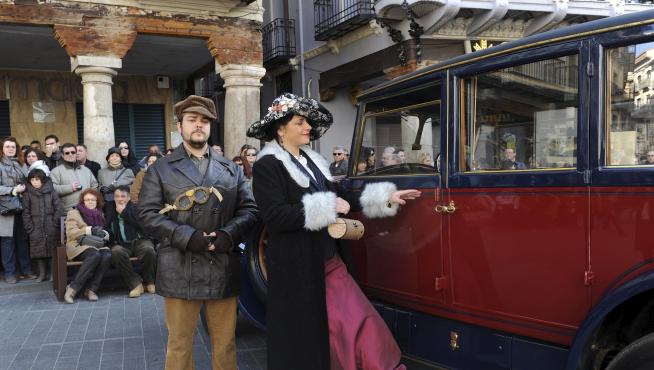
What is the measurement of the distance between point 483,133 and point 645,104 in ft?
2.61

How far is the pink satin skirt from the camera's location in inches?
112

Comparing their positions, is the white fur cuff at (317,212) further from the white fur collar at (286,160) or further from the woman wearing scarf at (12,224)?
the woman wearing scarf at (12,224)

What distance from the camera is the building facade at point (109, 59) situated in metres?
8.74

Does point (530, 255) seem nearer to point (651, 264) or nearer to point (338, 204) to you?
point (651, 264)

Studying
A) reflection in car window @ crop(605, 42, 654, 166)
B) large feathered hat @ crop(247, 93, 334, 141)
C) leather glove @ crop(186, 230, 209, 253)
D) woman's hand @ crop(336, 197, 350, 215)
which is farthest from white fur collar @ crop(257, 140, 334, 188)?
reflection in car window @ crop(605, 42, 654, 166)

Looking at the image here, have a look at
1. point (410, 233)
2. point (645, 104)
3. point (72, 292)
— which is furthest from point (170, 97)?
point (645, 104)

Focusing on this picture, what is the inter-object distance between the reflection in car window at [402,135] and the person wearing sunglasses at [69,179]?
494cm

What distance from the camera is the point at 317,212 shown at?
108 inches

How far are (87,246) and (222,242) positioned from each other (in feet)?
13.8

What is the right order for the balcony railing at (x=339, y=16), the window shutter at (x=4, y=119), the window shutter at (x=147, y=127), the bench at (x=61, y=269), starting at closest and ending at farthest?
1. the bench at (x=61, y=269)
2. the balcony railing at (x=339, y=16)
3. the window shutter at (x=4, y=119)
4. the window shutter at (x=147, y=127)

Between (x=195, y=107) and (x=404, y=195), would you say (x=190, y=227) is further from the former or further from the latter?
(x=404, y=195)

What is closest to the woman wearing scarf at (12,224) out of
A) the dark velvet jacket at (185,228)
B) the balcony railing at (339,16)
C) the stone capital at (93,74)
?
the stone capital at (93,74)

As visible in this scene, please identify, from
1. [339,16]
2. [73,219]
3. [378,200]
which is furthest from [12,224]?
[339,16]

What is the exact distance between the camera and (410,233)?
10.4 feet
